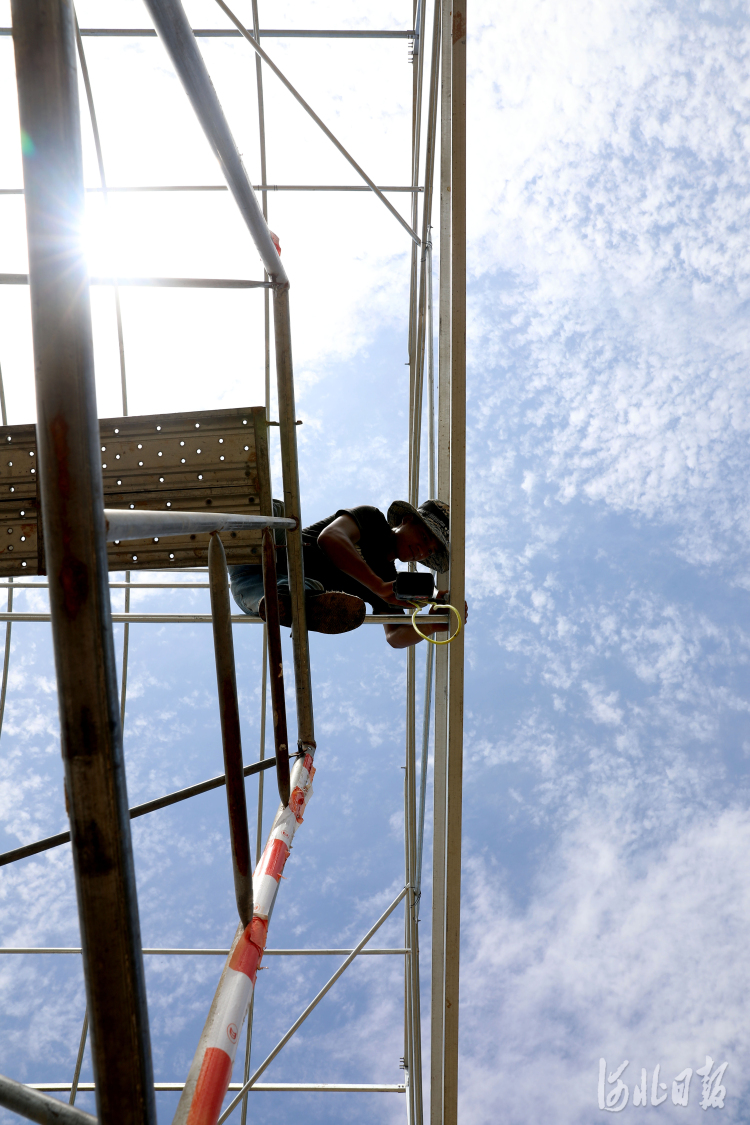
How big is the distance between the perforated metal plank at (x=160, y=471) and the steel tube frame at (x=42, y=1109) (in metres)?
3.08

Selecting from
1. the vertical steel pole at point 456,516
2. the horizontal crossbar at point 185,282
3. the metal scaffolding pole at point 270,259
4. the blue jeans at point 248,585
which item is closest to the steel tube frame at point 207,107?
the metal scaffolding pole at point 270,259

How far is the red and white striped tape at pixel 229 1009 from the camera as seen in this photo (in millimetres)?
2242

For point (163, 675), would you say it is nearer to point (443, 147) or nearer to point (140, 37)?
point (140, 37)

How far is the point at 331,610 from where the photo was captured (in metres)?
5.23

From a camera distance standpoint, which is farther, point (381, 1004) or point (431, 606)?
point (381, 1004)

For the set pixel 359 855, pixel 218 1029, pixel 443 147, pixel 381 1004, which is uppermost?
pixel 359 855

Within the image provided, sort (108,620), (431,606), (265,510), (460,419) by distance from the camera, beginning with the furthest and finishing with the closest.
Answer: (431,606)
(460,419)
(265,510)
(108,620)

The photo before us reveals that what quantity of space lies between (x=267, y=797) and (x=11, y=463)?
12717mm

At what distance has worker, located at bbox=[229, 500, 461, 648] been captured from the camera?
5.28m

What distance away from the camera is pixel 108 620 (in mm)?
1146

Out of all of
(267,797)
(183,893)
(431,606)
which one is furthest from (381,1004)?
(431,606)

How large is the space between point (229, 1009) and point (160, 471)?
2.77 metres

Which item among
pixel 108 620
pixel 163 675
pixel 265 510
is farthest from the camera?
pixel 163 675

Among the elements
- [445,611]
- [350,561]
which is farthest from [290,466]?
[445,611]
